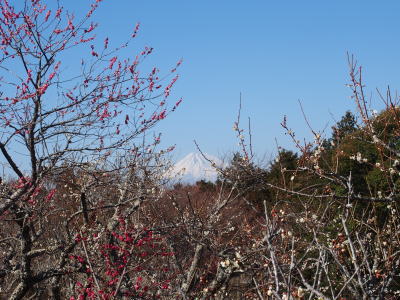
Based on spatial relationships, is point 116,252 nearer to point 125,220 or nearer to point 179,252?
point 125,220

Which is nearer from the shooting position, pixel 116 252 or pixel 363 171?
pixel 116 252

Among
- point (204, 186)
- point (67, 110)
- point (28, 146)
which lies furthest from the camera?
point (204, 186)

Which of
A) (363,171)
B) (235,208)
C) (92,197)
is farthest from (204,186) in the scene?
(92,197)

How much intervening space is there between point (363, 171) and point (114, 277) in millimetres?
10953

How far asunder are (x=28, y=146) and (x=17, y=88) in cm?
86

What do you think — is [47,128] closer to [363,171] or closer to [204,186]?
[363,171]

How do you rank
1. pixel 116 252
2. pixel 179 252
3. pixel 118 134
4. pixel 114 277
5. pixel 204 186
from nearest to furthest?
pixel 118 134
pixel 114 277
pixel 116 252
pixel 179 252
pixel 204 186

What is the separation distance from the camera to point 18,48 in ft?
18.1

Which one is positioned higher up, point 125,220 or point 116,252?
point 125,220

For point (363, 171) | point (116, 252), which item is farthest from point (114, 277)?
point (363, 171)

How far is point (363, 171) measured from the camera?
15578mm

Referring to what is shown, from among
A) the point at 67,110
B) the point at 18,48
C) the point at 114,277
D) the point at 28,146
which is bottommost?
the point at 114,277

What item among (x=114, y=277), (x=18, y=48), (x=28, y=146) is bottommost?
(x=114, y=277)

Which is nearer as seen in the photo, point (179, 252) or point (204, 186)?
point (179, 252)
